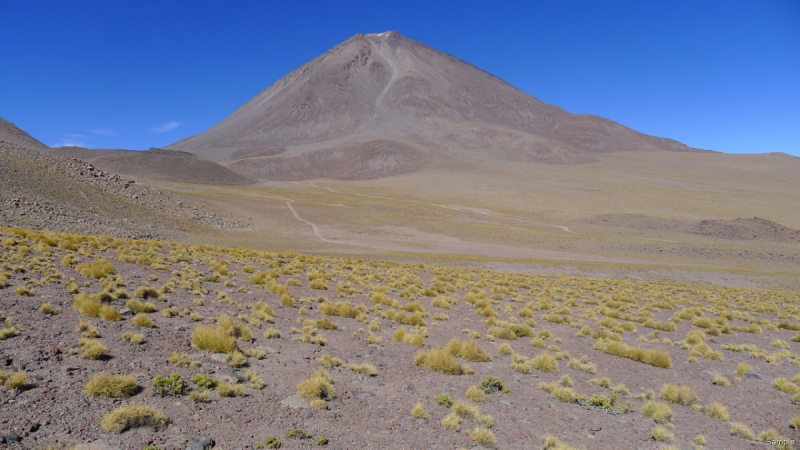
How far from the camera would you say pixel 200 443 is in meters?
4.99

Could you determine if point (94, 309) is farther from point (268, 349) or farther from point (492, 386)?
point (492, 386)

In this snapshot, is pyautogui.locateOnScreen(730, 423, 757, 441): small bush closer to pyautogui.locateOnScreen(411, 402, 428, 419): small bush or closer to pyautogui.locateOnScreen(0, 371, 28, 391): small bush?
pyautogui.locateOnScreen(411, 402, 428, 419): small bush

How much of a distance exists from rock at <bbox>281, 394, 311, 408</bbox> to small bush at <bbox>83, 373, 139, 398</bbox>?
2.11 metres

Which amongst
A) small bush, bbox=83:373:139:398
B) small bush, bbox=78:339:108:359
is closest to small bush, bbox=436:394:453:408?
small bush, bbox=83:373:139:398

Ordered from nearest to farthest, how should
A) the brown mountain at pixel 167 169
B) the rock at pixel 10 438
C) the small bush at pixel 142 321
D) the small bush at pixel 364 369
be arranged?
the rock at pixel 10 438 → the small bush at pixel 364 369 → the small bush at pixel 142 321 → the brown mountain at pixel 167 169

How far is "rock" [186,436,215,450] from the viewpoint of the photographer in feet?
16.1

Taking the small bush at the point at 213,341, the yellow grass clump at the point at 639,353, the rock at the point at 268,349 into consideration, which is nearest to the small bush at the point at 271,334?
the rock at the point at 268,349

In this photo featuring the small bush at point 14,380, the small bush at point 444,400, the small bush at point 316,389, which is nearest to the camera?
the small bush at point 14,380

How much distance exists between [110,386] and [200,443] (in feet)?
5.92

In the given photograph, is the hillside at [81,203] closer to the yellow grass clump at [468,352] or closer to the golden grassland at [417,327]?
the golden grassland at [417,327]

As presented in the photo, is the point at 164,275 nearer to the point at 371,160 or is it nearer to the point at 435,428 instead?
the point at 435,428

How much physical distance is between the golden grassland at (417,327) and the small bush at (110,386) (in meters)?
0.01

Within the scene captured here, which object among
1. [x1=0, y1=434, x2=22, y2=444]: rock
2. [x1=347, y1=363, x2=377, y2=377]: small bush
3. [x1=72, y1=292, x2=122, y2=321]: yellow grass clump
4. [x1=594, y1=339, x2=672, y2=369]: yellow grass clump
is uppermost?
[x1=72, y1=292, x2=122, y2=321]: yellow grass clump

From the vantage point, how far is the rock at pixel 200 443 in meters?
4.91
